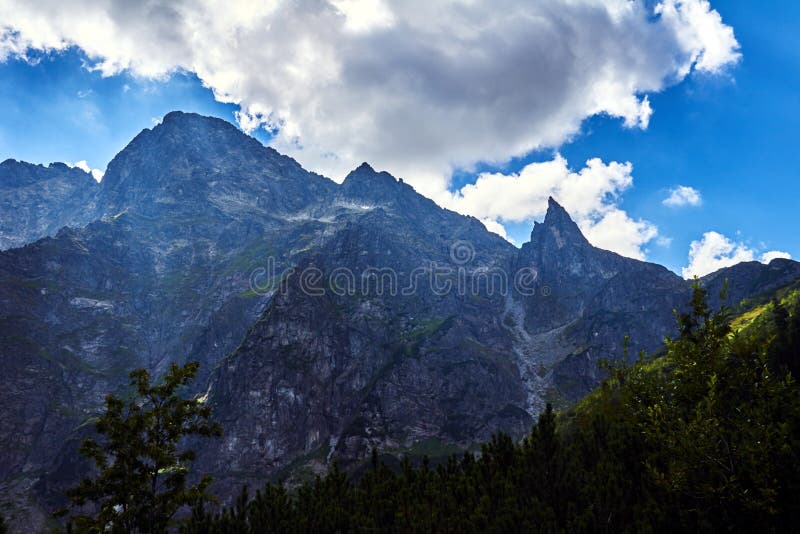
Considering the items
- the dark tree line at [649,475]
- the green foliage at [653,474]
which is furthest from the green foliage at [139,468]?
the green foliage at [653,474]

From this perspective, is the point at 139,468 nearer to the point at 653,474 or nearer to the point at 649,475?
the point at 653,474

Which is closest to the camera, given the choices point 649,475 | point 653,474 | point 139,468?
point 653,474

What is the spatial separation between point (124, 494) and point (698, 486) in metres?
32.1

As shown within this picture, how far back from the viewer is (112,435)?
30.0 m

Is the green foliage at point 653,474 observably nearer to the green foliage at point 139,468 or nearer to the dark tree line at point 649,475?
the dark tree line at point 649,475

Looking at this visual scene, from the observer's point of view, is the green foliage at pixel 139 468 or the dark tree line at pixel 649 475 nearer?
the dark tree line at pixel 649 475

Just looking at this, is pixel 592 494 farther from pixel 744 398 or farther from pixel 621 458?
pixel 744 398

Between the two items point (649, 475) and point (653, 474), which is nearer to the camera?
point (653, 474)

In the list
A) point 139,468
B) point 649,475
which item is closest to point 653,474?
point 649,475

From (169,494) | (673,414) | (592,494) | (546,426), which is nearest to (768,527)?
(673,414)

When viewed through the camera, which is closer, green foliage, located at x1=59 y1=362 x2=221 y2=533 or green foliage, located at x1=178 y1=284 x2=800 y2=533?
green foliage, located at x1=178 y1=284 x2=800 y2=533

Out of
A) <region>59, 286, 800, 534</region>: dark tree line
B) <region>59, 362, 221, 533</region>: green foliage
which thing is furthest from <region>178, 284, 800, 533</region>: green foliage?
<region>59, 362, 221, 533</region>: green foliage

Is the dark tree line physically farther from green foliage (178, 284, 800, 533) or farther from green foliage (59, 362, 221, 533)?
green foliage (59, 362, 221, 533)

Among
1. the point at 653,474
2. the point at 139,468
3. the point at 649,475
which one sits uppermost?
the point at 653,474
